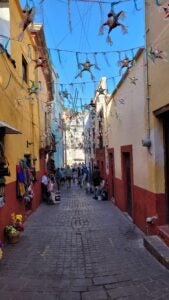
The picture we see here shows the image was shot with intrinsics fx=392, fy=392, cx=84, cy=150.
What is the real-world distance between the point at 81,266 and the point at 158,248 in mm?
1336

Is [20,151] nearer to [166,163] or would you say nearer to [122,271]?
[166,163]

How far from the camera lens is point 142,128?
30.1 feet

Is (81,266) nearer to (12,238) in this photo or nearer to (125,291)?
(125,291)

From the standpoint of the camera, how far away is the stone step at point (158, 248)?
20.1 ft

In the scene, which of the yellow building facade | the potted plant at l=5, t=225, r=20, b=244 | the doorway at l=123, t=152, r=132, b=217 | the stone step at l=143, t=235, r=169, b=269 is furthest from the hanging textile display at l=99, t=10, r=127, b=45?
the doorway at l=123, t=152, r=132, b=217

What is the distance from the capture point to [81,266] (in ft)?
21.4

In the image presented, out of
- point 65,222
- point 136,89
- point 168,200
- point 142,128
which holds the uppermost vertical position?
point 136,89

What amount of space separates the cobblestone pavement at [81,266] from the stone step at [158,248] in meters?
0.11

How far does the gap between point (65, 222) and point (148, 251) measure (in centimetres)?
465

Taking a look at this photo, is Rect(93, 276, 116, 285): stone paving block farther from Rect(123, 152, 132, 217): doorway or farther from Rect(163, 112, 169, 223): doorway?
Rect(123, 152, 132, 217): doorway

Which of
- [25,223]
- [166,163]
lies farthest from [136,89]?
[25,223]

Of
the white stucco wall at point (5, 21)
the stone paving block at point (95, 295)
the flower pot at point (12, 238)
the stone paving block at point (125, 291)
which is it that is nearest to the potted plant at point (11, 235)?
the flower pot at point (12, 238)

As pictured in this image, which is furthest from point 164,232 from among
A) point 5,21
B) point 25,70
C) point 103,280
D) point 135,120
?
point 25,70

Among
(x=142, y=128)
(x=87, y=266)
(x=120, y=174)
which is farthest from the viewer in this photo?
(x=120, y=174)
